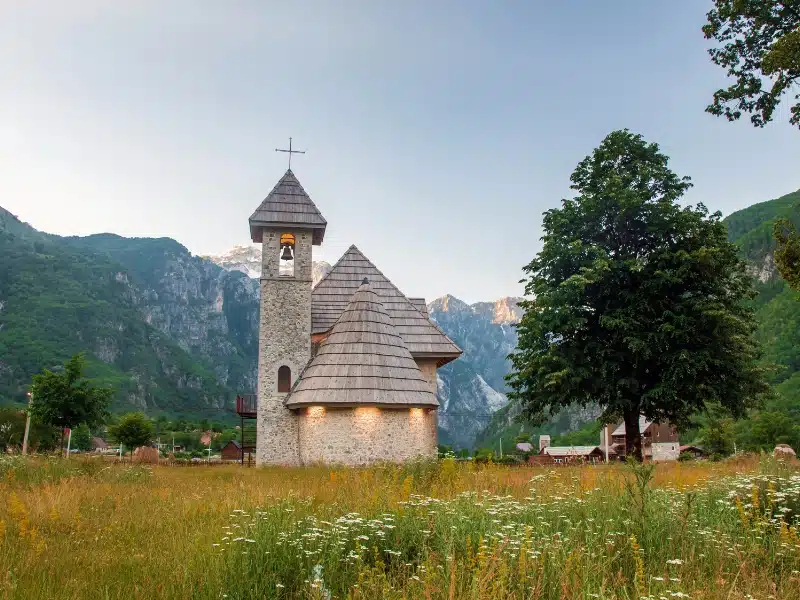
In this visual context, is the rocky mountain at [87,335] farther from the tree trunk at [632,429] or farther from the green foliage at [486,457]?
the tree trunk at [632,429]

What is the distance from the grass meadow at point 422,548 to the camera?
15.3 feet

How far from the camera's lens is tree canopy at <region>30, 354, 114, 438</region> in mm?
27438

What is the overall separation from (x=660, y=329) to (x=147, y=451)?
31.3 meters

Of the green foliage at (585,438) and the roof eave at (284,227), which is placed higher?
the roof eave at (284,227)

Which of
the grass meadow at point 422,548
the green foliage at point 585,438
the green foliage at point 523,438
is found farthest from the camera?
the green foliage at point 585,438

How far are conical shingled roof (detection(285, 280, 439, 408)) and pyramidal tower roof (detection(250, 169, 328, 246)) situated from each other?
4549 mm

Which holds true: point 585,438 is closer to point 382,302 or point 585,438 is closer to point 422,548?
point 382,302

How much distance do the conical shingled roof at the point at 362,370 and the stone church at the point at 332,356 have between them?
4 cm

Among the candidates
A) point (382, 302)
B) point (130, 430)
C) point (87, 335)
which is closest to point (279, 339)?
point (382, 302)

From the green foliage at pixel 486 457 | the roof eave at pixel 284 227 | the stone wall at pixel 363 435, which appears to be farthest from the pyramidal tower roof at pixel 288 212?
the green foliage at pixel 486 457

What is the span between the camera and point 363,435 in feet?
69.7

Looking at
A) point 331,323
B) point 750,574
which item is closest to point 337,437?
point 331,323

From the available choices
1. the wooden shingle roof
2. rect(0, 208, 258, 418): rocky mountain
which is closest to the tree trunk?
the wooden shingle roof

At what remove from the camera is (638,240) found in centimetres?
2192
